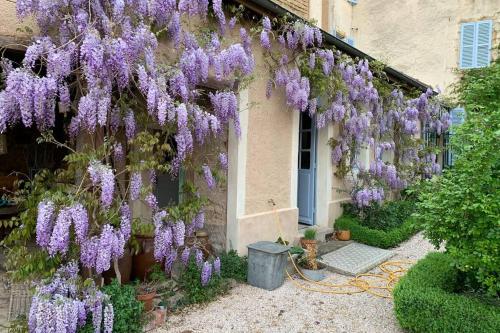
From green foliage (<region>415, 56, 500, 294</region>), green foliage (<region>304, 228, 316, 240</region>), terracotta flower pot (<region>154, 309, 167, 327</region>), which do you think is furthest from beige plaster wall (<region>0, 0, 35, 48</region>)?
green foliage (<region>304, 228, 316, 240</region>)

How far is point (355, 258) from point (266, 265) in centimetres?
188

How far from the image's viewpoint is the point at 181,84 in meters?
3.66

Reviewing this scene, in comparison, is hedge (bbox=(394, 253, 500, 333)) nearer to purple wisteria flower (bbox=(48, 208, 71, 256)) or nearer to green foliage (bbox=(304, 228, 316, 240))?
green foliage (bbox=(304, 228, 316, 240))

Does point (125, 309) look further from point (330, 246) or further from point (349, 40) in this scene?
point (349, 40)

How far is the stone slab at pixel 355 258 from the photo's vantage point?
531 centimetres

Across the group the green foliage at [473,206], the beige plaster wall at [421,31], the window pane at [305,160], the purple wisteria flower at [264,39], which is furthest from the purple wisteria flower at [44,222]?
the beige plaster wall at [421,31]

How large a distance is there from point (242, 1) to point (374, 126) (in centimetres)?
402

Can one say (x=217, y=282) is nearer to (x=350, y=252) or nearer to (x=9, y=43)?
→ (x=350, y=252)

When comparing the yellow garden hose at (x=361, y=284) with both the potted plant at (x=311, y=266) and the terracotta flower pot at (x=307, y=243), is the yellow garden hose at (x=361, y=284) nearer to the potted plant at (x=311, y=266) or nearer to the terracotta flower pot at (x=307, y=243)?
the potted plant at (x=311, y=266)

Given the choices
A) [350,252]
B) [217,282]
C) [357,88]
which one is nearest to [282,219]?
[350,252]

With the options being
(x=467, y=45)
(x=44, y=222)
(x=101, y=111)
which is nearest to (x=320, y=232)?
(x=101, y=111)

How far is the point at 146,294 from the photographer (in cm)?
375

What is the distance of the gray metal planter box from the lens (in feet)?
14.9

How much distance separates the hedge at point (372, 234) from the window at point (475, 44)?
22.9ft
